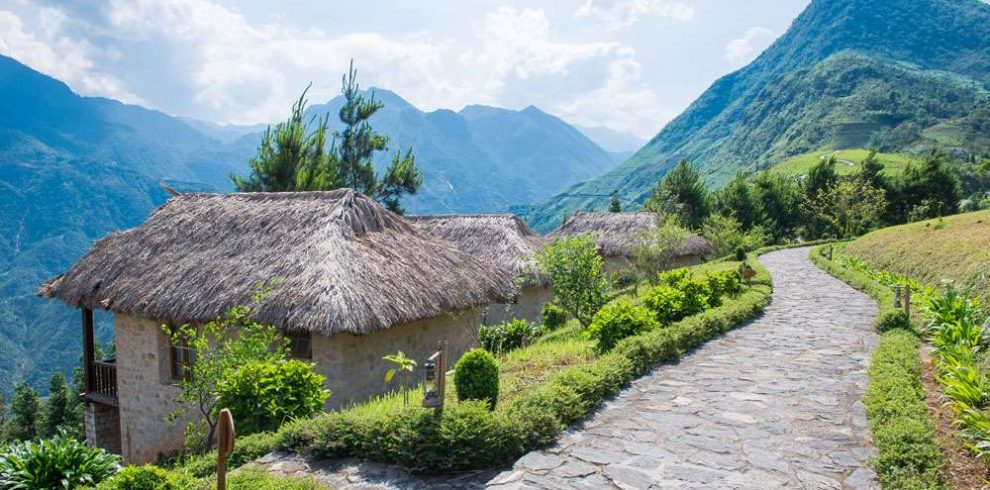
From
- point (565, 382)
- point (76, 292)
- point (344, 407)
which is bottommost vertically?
point (344, 407)

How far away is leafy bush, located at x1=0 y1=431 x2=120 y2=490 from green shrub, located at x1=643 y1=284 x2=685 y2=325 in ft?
28.7

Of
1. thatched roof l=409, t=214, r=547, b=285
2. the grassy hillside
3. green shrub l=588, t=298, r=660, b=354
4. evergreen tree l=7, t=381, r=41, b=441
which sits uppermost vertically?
thatched roof l=409, t=214, r=547, b=285

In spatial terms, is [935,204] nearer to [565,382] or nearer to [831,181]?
[831,181]

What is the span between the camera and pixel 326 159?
84.2 ft

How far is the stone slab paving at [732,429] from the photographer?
5094mm

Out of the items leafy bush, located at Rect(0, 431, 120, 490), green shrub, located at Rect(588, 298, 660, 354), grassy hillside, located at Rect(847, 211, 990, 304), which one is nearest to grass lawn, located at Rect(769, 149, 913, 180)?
grassy hillside, located at Rect(847, 211, 990, 304)

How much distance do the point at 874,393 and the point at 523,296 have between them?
1227cm

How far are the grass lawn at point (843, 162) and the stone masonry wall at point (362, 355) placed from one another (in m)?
57.6

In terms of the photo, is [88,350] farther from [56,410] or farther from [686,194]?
[686,194]

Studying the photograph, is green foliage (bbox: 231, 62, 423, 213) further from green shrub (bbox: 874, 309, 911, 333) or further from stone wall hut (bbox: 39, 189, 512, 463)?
green shrub (bbox: 874, 309, 911, 333)

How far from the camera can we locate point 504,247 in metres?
19.8

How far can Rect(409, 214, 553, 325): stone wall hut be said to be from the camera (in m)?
18.0

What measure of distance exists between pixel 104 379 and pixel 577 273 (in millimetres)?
10453

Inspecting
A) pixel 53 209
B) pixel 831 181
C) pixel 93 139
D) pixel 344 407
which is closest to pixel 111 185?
pixel 53 209
